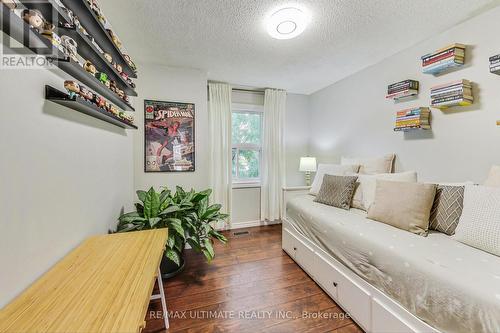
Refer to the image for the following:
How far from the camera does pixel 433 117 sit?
204 cm

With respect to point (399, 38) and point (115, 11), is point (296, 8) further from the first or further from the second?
point (115, 11)

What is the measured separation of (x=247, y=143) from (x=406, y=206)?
253 centimetres

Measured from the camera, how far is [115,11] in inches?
67.2

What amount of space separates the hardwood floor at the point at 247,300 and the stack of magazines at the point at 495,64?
210cm

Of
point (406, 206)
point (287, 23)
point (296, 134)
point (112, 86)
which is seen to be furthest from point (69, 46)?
point (296, 134)

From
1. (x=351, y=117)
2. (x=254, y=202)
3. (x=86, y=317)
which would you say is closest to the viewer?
(x=86, y=317)

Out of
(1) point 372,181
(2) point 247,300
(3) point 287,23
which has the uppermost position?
(3) point 287,23

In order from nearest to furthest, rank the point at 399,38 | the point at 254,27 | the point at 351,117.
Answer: the point at 254,27, the point at 399,38, the point at 351,117

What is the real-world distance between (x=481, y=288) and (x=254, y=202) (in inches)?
115

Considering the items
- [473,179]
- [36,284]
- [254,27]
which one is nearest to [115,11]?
[254,27]

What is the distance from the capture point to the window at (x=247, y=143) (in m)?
3.61

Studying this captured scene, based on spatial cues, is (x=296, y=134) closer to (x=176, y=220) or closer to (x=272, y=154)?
(x=272, y=154)

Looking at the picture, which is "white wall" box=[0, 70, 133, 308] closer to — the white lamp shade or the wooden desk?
the wooden desk

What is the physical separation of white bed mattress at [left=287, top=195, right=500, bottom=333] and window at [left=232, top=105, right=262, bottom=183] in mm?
2085
